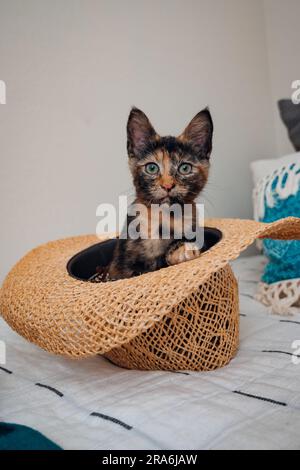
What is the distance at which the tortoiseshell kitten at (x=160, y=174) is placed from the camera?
0.84 m

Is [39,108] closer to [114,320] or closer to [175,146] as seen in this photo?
[175,146]

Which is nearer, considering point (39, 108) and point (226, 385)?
point (226, 385)

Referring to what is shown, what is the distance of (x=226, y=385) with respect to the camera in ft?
2.18

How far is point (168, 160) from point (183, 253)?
0.79ft

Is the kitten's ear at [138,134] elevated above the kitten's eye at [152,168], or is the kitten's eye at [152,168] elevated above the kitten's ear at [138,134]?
the kitten's ear at [138,134]

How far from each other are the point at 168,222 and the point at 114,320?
0.34 meters

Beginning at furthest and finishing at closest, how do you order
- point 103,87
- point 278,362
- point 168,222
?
1. point 103,87
2. point 168,222
3. point 278,362

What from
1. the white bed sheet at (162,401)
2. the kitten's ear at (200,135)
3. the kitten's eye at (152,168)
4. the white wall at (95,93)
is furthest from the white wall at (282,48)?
the white bed sheet at (162,401)

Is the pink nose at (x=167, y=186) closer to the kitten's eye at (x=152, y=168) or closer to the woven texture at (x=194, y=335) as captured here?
the kitten's eye at (x=152, y=168)

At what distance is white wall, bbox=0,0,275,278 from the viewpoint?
135 centimetres

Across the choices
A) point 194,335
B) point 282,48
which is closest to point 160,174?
point 194,335

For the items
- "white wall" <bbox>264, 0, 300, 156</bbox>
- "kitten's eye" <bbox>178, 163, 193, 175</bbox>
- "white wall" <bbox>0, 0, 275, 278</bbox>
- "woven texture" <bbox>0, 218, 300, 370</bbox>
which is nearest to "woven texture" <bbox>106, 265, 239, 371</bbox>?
"woven texture" <bbox>0, 218, 300, 370</bbox>

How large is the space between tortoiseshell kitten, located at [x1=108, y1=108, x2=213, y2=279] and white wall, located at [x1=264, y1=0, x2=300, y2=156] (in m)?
1.24
